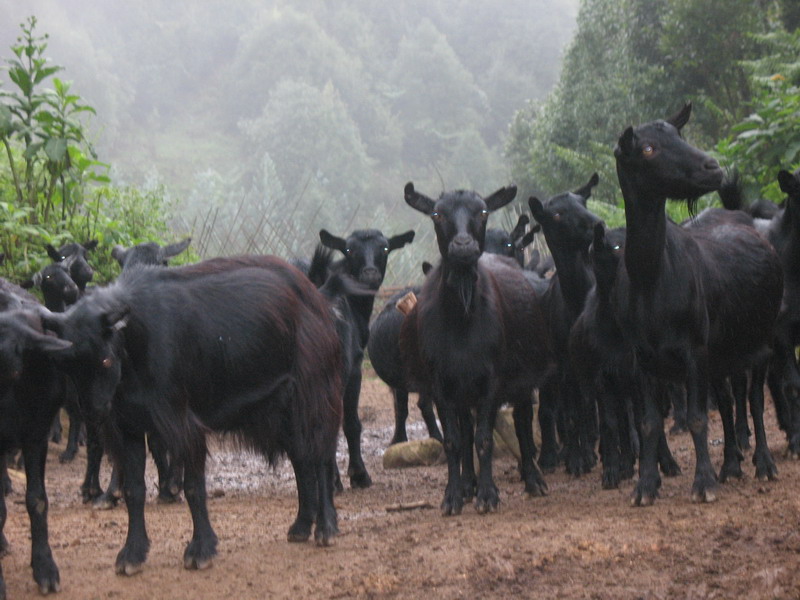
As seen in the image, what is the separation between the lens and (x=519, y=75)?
311 feet

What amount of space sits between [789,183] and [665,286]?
215 cm

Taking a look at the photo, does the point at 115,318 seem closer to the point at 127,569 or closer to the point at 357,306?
the point at 127,569

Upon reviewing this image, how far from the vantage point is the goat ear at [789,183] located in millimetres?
8603

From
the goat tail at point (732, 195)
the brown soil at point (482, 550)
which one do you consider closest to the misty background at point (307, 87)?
the goat tail at point (732, 195)

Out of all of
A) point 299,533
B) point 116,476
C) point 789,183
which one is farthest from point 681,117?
point 116,476

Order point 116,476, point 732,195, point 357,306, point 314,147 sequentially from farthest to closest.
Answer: point 314,147 → point 357,306 → point 732,195 → point 116,476

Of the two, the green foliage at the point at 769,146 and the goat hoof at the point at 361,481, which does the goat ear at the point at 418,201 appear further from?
the green foliage at the point at 769,146

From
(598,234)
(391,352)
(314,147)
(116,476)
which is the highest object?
(314,147)

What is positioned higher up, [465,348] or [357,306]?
[357,306]

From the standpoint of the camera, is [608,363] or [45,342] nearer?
[45,342]

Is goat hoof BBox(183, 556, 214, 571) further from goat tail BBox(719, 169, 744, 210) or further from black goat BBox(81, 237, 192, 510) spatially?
goat tail BBox(719, 169, 744, 210)

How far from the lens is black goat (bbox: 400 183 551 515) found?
8023mm

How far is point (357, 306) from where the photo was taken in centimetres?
1073

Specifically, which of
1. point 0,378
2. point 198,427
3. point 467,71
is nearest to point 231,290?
point 198,427
